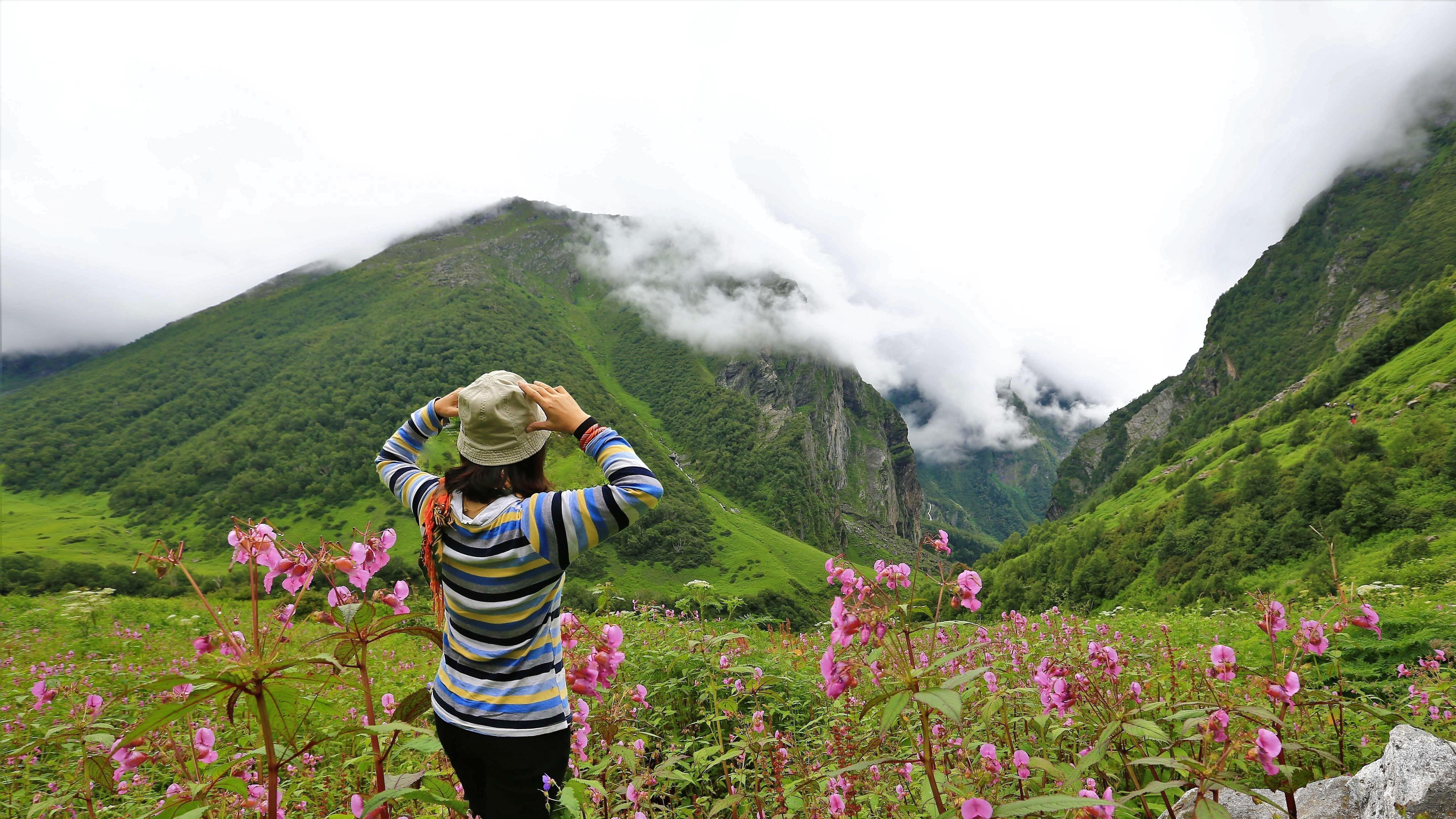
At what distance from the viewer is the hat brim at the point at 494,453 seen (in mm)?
2918

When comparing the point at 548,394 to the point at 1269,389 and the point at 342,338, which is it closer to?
the point at 1269,389

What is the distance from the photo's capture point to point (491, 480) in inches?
116

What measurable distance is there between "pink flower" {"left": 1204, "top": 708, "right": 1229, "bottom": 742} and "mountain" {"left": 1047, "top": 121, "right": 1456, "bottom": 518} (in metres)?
124

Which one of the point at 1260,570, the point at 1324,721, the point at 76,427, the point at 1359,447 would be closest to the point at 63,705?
the point at 1324,721

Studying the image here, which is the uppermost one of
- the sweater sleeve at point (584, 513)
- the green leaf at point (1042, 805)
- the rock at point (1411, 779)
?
the sweater sleeve at point (584, 513)

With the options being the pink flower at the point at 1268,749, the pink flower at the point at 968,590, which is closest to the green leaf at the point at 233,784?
the pink flower at the point at 968,590

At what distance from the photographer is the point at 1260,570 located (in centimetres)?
4166

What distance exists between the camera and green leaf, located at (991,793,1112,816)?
1.65 meters

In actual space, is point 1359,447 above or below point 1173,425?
above

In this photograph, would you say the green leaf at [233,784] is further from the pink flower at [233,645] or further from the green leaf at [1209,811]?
the green leaf at [1209,811]

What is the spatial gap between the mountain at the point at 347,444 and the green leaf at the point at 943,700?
67940 millimetres

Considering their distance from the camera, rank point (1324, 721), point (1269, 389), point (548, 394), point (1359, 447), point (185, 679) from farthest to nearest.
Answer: point (1269, 389) → point (1359, 447) → point (1324, 721) → point (548, 394) → point (185, 679)

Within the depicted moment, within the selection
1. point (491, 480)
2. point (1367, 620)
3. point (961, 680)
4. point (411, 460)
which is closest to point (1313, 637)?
point (1367, 620)

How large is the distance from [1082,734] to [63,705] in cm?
1030
